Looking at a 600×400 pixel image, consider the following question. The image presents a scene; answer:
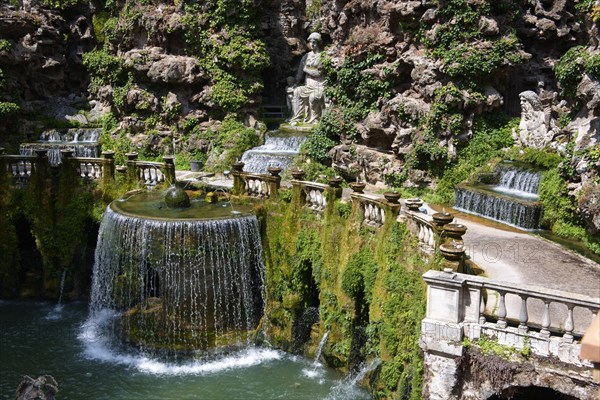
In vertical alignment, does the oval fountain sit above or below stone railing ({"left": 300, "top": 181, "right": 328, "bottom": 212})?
below

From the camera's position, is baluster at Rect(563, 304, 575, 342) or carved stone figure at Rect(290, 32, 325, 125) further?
carved stone figure at Rect(290, 32, 325, 125)

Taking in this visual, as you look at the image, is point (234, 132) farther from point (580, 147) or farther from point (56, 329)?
point (580, 147)

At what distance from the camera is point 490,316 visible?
29.6 feet

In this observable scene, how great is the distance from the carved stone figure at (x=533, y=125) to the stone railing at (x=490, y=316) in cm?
1060

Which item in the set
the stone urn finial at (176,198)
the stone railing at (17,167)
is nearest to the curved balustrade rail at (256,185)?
the stone urn finial at (176,198)

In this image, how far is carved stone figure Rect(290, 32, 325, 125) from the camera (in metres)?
25.2

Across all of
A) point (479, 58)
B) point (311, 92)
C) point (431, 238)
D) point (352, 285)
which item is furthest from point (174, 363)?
point (311, 92)

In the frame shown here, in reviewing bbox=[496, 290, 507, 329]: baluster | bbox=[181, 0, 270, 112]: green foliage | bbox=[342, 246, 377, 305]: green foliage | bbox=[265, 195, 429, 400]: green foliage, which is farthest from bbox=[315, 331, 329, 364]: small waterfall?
bbox=[181, 0, 270, 112]: green foliage

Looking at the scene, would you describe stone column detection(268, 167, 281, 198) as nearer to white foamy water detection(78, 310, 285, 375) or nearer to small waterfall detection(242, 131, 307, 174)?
white foamy water detection(78, 310, 285, 375)

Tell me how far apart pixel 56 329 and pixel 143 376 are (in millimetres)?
4172

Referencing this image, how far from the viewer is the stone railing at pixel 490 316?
Result: 832 centimetres

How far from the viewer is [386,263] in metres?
12.1

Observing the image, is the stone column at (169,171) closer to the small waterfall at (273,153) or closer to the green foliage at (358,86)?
the small waterfall at (273,153)

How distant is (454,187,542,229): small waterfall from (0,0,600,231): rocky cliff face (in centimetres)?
154
